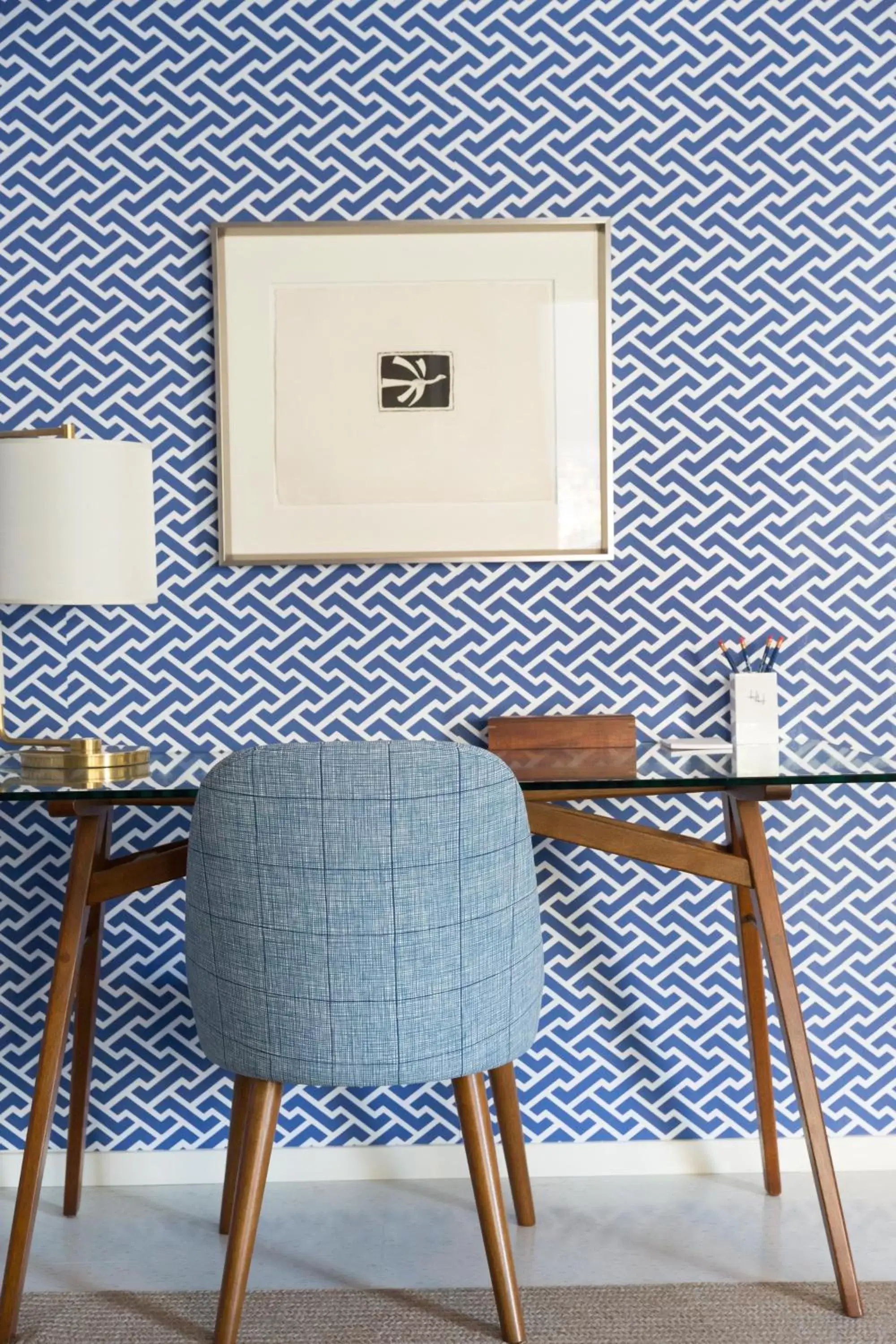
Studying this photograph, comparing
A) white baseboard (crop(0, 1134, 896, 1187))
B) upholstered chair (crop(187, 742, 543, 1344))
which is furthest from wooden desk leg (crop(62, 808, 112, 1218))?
upholstered chair (crop(187, 742, 543, 1344))

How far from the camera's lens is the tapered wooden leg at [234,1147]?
1.83m

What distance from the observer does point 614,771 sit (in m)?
1.81

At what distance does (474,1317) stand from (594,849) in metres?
0.72

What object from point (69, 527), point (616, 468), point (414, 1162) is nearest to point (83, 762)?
point (69, 527)

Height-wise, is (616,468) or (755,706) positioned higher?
(616,468)

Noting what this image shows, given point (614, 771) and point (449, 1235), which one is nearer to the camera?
point (614, 771)

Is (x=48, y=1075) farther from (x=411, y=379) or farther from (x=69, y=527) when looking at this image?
(x=411, y=379)

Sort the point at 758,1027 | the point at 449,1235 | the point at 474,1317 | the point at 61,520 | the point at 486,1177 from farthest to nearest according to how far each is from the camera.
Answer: the point at 758,1027, the point at 449,1235, the point at 61,520, the point at 474,1317, the point at 486,1177

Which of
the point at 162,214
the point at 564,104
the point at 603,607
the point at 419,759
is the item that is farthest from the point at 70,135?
the point at 419,759

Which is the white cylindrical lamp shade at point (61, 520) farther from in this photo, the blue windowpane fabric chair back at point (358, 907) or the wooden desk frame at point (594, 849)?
the blue windowpane fabric chair back at point (358, 907)

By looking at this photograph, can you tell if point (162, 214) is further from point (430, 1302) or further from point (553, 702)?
point (430, 1302)

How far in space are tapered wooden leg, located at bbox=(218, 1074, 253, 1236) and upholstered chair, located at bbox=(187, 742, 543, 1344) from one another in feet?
0.59

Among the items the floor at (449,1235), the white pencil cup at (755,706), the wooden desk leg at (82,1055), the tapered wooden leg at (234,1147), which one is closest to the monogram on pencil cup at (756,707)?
the white pencil cup at (755,706)

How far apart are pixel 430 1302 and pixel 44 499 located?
140 centimetres
